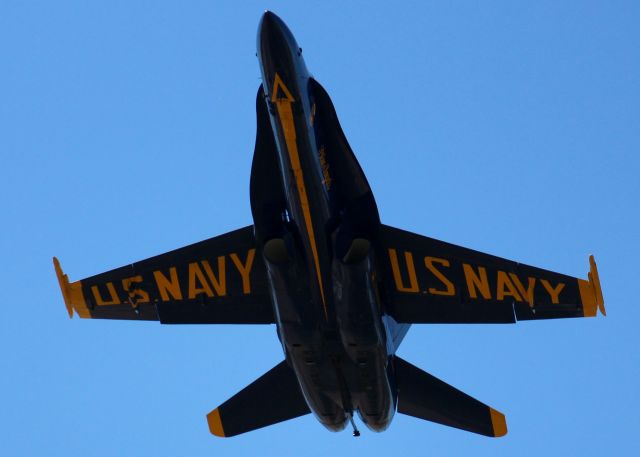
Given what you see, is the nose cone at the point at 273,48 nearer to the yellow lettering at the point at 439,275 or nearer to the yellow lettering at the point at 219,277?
the yellow lettering at the point at 219,277

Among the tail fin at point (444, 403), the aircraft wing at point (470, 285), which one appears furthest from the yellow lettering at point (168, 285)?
the tail fin at point (444, 403)

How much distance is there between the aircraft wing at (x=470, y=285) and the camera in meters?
27.0

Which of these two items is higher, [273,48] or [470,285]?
[273,48]

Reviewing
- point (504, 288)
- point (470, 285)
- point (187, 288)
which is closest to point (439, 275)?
point (470, 285)

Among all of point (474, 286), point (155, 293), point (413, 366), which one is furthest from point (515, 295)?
point (155, 293)

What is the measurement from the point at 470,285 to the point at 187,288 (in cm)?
643

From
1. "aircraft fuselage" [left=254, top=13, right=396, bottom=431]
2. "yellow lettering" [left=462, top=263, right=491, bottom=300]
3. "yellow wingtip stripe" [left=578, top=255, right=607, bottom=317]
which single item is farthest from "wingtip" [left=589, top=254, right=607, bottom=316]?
"aircraft fuselage" [left=254, top=13, right=396, bottom=431]

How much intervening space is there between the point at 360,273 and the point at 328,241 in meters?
0.91

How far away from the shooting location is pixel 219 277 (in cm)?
2811

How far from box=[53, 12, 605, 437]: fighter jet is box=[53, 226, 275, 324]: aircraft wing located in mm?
28

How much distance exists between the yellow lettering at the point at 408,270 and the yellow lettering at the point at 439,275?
0.34 meters

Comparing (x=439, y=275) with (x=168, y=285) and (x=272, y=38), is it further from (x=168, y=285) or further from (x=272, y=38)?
(x=272, y=38)

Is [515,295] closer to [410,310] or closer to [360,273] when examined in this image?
[410,310]

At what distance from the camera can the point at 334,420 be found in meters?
27.8
